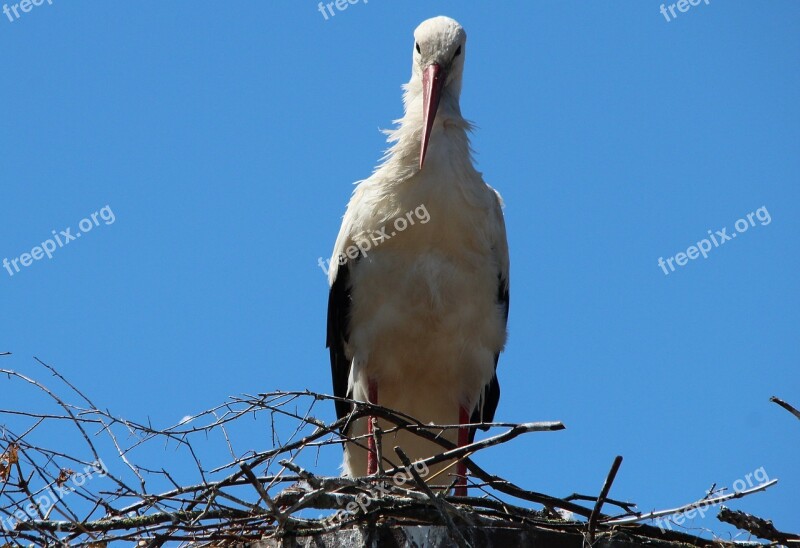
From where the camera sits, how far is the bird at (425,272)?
16.4 feet

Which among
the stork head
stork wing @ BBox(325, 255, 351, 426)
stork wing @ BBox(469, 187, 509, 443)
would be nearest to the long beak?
the stork head

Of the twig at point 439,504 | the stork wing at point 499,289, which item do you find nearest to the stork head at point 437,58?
the stork wing at point 499,289

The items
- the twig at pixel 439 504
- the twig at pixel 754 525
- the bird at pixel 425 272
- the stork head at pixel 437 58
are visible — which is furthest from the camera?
the stork head at pixel 437 58

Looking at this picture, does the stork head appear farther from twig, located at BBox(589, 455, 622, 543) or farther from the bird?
twig, located at BBox(589, 455, 622, 543)

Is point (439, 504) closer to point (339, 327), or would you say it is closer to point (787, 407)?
point (787, 407)

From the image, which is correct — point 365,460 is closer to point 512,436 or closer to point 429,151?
point 429,151

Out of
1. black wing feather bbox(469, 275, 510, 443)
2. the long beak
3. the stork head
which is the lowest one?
black wing feather bbox(469, 275, 510, 443)

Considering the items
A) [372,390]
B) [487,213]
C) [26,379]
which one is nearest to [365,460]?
[372,390]

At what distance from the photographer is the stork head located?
16.9ft

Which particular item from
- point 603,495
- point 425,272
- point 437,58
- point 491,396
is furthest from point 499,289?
point 603,495

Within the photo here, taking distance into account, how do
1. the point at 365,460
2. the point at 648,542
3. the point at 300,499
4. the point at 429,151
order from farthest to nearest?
the point at 365,460
the point at 429,151
the point at 648,542
the point at 300,499

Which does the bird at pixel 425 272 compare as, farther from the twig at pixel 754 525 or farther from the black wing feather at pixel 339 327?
the twig at pixel 754 525

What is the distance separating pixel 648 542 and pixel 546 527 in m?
0.31

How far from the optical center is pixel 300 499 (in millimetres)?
3428
